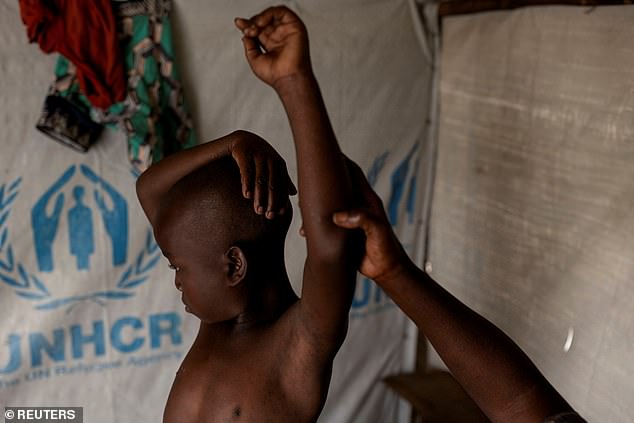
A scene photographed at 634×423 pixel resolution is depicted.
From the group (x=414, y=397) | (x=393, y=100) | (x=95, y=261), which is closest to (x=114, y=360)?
(x=95, y=261)

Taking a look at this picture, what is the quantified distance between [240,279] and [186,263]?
0.09m

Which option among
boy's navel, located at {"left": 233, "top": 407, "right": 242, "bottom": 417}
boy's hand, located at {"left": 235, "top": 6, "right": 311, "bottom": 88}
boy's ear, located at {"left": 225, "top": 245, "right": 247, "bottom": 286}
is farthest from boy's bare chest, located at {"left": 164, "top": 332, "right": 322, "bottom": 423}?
boy's hand, located at {"left": 235, "top": 6, "right": 311, "bottom": 88}

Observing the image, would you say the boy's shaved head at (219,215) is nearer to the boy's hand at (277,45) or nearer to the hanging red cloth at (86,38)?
the boy's hand at (277,45)

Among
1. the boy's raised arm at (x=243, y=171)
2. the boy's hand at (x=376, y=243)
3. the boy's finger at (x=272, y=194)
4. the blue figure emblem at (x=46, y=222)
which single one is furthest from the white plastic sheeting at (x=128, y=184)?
the boy's hand at (x=376, y=243)

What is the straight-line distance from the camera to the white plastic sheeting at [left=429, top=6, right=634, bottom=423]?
1.40 meters

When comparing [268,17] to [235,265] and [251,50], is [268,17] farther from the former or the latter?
[235,265]

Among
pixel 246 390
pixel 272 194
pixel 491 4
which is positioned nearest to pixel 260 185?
pixel 272 194

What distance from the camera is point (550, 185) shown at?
64.2 inches

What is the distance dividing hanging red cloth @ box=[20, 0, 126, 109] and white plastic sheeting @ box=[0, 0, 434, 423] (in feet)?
0.41

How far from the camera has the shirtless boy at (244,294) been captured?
90 centimetres

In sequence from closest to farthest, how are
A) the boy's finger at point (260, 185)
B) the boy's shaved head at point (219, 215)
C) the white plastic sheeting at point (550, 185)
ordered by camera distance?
1. the boy's finger at point (260, 185)
2. the boy's shaved head at point (219, 215)
3. the white plastic sheeting at point (550, 185)

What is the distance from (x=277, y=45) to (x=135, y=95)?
911 mm

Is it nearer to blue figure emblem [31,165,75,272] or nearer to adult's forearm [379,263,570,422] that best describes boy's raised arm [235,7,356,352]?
adult's forearm [379,263,570,422]

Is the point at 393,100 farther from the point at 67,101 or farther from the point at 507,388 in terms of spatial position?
the point at 507,388
